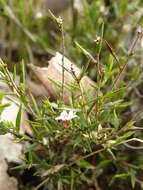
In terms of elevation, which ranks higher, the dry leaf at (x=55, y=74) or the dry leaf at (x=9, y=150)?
the dry leaf at (x=55, y=74)

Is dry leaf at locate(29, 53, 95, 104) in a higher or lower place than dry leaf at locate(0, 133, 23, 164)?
higher

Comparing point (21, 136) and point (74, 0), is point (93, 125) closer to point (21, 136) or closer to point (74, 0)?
point (21, 136)

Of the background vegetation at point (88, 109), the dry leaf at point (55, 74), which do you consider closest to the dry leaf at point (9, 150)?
the background vegetation at point (88, 109)

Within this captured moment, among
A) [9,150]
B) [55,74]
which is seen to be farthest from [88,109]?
[9,150]

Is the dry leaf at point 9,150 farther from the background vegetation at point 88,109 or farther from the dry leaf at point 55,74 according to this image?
the dry leaf at point 55,74

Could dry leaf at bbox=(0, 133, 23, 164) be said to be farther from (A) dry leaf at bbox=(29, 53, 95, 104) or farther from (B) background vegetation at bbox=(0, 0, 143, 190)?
(A) dry leaf at bbox=(29, 53, 95, 104)

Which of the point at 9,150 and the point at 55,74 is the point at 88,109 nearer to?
the point at 55,74

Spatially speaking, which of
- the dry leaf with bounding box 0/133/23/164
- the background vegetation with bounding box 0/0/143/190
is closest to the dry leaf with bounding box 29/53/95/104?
the background vegetation with bounding box 0/0/143/190

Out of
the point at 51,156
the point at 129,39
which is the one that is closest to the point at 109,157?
the point at 51,156
